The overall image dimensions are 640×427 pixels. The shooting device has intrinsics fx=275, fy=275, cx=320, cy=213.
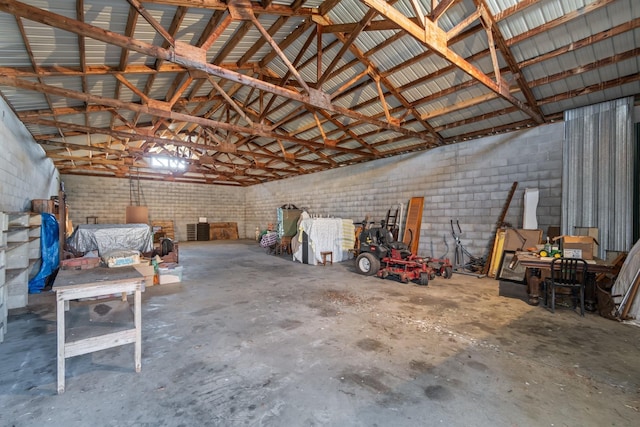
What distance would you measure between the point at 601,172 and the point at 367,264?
4.78 metres

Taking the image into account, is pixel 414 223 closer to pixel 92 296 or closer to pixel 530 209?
pixel 530 209

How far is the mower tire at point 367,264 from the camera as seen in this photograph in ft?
20.9

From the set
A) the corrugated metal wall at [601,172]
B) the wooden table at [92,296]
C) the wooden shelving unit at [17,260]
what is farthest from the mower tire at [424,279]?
the wooden shelving unit at [17,260]

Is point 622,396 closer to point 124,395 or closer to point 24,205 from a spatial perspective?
point 124,395

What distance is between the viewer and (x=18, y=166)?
5527mm

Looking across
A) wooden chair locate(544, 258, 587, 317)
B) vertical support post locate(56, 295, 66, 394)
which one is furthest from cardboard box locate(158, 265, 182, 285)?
wooden chair locate(544, 258, 587, 317)

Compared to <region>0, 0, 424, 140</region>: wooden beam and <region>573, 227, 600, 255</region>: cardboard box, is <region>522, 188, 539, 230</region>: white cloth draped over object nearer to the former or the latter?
<region>573, 227, 600, 255</region>: cardboard box

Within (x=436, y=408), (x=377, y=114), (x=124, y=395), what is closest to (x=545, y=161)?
(x=377, y=114)

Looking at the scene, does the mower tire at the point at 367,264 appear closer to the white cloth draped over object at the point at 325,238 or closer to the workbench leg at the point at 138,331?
the white cloth draped over object at the point at 325,238

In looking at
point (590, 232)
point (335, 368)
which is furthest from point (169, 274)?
point (590, 232)

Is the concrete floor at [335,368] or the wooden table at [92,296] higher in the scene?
the wooden table at [92,296]

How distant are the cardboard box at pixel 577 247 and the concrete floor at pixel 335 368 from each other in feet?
2.81

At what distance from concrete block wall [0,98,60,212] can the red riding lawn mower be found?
6.62 metres

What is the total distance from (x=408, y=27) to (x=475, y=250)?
581 centimetres
